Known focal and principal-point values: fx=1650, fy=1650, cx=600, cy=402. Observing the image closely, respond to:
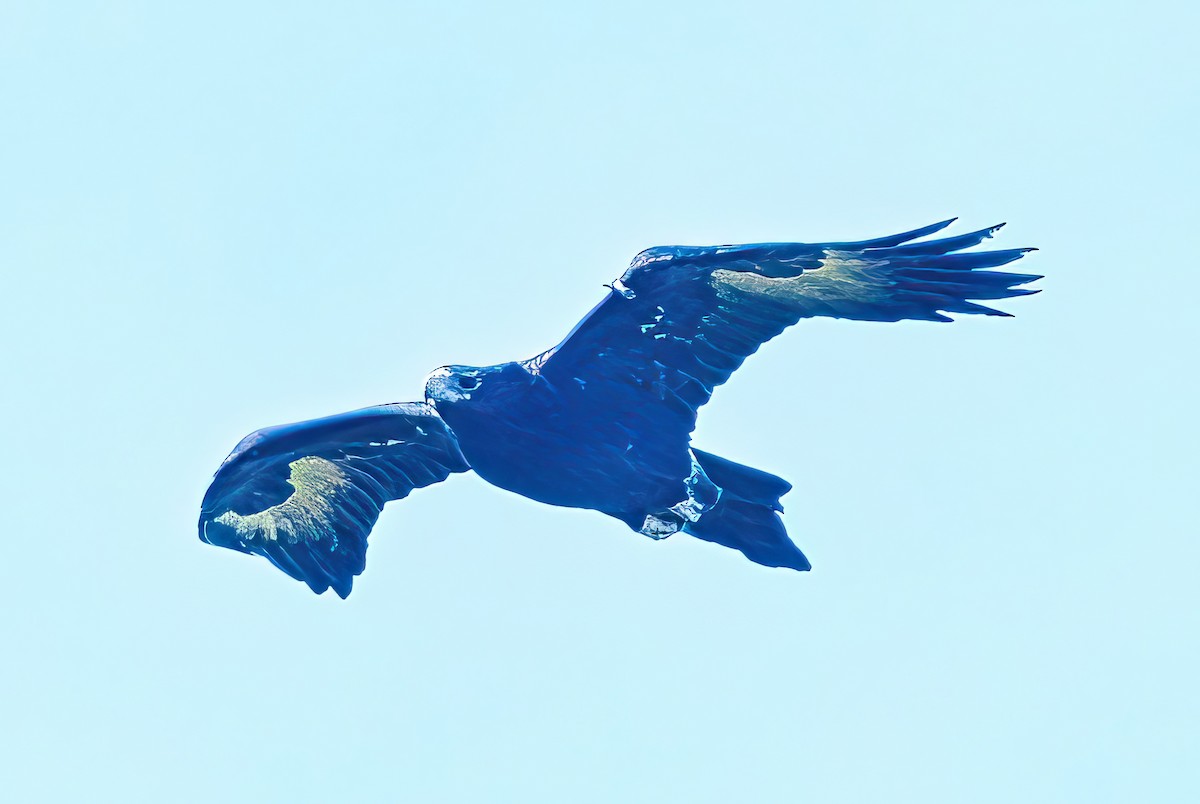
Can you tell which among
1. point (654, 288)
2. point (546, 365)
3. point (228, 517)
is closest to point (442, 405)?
point (546, 365)

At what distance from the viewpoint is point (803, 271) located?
1105 centimetres

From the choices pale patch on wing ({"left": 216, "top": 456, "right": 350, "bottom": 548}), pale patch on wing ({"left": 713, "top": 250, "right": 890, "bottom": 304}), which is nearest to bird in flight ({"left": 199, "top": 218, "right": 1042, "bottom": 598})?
pale patch on wing ({"left": 713, "top": 250, "right": 890, "bottom": 304})

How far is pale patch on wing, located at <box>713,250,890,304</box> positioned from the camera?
1095 centimetres

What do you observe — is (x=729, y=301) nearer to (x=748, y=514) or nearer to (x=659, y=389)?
(x=659, y=389)

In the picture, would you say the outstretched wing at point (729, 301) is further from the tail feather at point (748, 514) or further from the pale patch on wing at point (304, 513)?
the pale patch on wing at point (304, 513)

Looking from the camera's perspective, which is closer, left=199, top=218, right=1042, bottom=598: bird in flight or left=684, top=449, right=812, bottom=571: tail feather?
left=199, top=218, right=1042, bottom=598: bird in flight

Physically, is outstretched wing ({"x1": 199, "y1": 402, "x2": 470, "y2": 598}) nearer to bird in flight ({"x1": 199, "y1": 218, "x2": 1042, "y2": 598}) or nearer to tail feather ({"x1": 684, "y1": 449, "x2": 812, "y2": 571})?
bird in flight ({"x1": 199, "y1": 218, "x2": 1042, "y2": 598})

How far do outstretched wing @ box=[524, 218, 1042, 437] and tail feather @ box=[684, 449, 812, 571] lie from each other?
1.76 ft

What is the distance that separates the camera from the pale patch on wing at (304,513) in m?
13.0

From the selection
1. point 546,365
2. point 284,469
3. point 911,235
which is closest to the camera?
point 911,235

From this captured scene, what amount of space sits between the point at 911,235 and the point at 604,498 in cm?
293

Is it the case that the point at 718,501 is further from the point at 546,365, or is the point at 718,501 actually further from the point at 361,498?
the point at 361,498

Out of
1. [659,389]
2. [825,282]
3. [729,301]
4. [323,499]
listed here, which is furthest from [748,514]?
[323,499]

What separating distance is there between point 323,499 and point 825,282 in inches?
178
